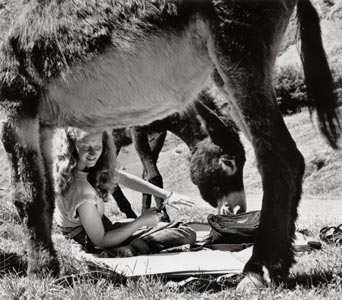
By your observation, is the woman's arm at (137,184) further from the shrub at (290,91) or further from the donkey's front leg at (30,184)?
the shrub at (290,91)

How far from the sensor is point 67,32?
3.60 m

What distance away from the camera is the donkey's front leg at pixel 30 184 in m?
3.64

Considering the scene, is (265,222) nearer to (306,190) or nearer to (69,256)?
(69,256)

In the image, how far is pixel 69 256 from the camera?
4.08 m

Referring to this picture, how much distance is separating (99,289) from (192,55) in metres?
1.54

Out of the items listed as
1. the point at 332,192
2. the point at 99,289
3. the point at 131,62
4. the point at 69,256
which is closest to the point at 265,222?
the point at 99,289

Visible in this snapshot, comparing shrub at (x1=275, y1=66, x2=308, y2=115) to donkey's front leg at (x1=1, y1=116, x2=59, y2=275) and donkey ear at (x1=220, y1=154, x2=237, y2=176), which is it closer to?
donkey ear at (x1=220, y1=154, x2=237, y2=176)

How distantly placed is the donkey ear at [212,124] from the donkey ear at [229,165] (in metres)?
0.22

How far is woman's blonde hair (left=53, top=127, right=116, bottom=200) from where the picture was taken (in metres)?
4.28

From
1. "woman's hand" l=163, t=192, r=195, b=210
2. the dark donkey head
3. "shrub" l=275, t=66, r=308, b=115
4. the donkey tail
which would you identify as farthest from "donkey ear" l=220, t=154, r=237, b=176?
"shrub" l=275, t=66, r=308, b=115

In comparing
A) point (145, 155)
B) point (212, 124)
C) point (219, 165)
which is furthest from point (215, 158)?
point (145, 155)

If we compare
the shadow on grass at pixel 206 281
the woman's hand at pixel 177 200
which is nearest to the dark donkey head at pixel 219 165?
the woman's hand at pixel 177 200

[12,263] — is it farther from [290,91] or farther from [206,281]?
[290,91]

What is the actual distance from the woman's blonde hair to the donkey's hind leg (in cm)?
142
